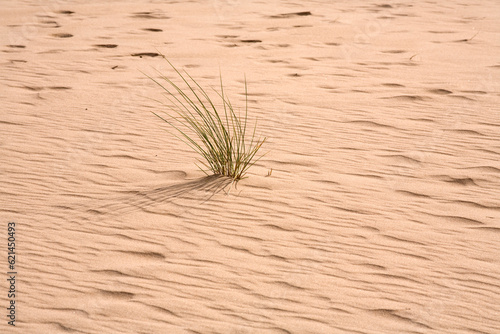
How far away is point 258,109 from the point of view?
5273mm

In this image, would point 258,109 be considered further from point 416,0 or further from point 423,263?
point 416,0

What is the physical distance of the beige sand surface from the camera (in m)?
2.81

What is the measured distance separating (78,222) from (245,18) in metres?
5.78

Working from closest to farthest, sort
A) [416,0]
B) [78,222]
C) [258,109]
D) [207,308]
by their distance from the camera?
[207,308]
[78,222]
[258,109]
[416,0]

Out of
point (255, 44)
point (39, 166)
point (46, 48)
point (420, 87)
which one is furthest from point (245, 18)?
point (39, 166)

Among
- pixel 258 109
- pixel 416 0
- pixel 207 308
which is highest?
pixel 416 0

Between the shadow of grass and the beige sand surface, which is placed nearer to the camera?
the beige sand surface

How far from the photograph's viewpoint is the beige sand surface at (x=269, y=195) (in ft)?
9.22

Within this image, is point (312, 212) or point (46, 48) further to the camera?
point (46, 48)

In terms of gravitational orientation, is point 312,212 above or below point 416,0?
below

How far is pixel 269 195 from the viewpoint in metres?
3.80

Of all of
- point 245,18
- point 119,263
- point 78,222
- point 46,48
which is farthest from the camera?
point 245,18

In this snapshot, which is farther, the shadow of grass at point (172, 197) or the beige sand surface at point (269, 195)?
the shadow of grass at point (172, 197)

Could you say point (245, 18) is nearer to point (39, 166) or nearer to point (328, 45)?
point (328, 45)
